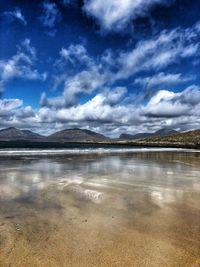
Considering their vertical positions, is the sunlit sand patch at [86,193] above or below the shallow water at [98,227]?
above

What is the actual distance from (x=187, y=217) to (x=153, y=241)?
2973 mm

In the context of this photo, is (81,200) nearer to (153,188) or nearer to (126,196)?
(126,196)

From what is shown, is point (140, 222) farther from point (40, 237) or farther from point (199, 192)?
point (199, 192)

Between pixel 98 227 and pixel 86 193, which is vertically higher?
pixel 86 193

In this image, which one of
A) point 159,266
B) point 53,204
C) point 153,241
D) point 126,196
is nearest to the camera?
point 159,266

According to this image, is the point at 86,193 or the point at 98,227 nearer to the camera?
the point at 98,227

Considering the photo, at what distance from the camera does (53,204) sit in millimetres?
11719

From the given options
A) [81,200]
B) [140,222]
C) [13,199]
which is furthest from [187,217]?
[13,199]

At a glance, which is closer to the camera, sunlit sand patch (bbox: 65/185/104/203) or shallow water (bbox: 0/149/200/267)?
shallow water (bbox: 0/149/200/267)

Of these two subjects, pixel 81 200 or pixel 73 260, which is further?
pixel 81 200

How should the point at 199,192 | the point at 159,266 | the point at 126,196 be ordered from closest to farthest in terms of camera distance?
the point at 159,266
the point at 126,196
the point at 199,192

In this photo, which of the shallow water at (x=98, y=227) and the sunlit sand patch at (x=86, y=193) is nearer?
the shallow water at (x=98, y=227)

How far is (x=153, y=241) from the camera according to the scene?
7680mm

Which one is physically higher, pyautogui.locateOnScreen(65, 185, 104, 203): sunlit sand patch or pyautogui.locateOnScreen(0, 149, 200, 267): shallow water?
pyautogui.locateOnScreen(65, 185, 104, 203): sunlit sand patch
